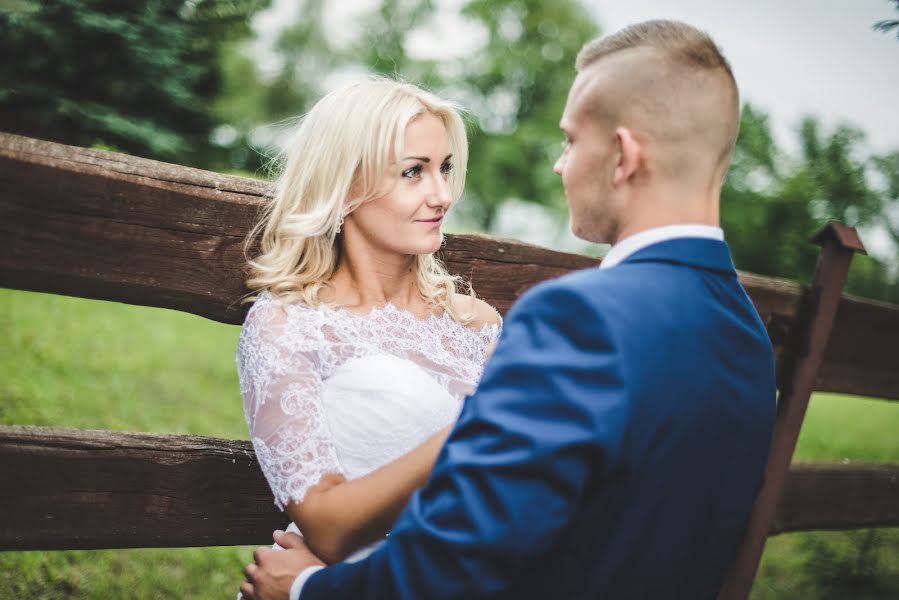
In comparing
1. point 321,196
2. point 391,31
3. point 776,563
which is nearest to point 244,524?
point 321,196

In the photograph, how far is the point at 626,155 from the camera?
1391 mm

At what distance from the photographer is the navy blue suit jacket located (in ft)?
3.80

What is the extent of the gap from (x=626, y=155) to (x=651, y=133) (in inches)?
2.7

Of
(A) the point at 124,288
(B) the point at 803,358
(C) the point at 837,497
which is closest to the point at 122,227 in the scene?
(A) the point at 124,288

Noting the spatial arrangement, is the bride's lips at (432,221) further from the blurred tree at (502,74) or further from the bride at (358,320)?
the blurred tree at (502,74)

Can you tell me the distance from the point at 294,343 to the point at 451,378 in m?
0.55

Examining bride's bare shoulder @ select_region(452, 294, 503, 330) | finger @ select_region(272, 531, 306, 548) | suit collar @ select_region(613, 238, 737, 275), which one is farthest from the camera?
bride's bare shoulder @ select_region(452, 294, 503, 330)

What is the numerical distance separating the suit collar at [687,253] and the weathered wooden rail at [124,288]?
1.27 meters

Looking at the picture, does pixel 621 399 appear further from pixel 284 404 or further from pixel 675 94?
pixel 284 404

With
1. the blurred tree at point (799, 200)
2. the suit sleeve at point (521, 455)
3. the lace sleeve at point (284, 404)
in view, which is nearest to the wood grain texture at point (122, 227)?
the lace sleeve at point (284, 404)

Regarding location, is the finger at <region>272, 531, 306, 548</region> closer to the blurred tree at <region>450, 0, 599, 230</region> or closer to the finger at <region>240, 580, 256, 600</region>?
the finger at <region>240, 580, 256, 600</region>

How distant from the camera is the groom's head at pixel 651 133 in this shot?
140cm

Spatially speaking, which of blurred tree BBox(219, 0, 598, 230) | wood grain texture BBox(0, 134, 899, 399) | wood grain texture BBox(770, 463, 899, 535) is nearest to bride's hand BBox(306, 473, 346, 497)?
wood grain texture BBox(0, 134, 899, 399)

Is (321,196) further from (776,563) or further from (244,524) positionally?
(776,563)
